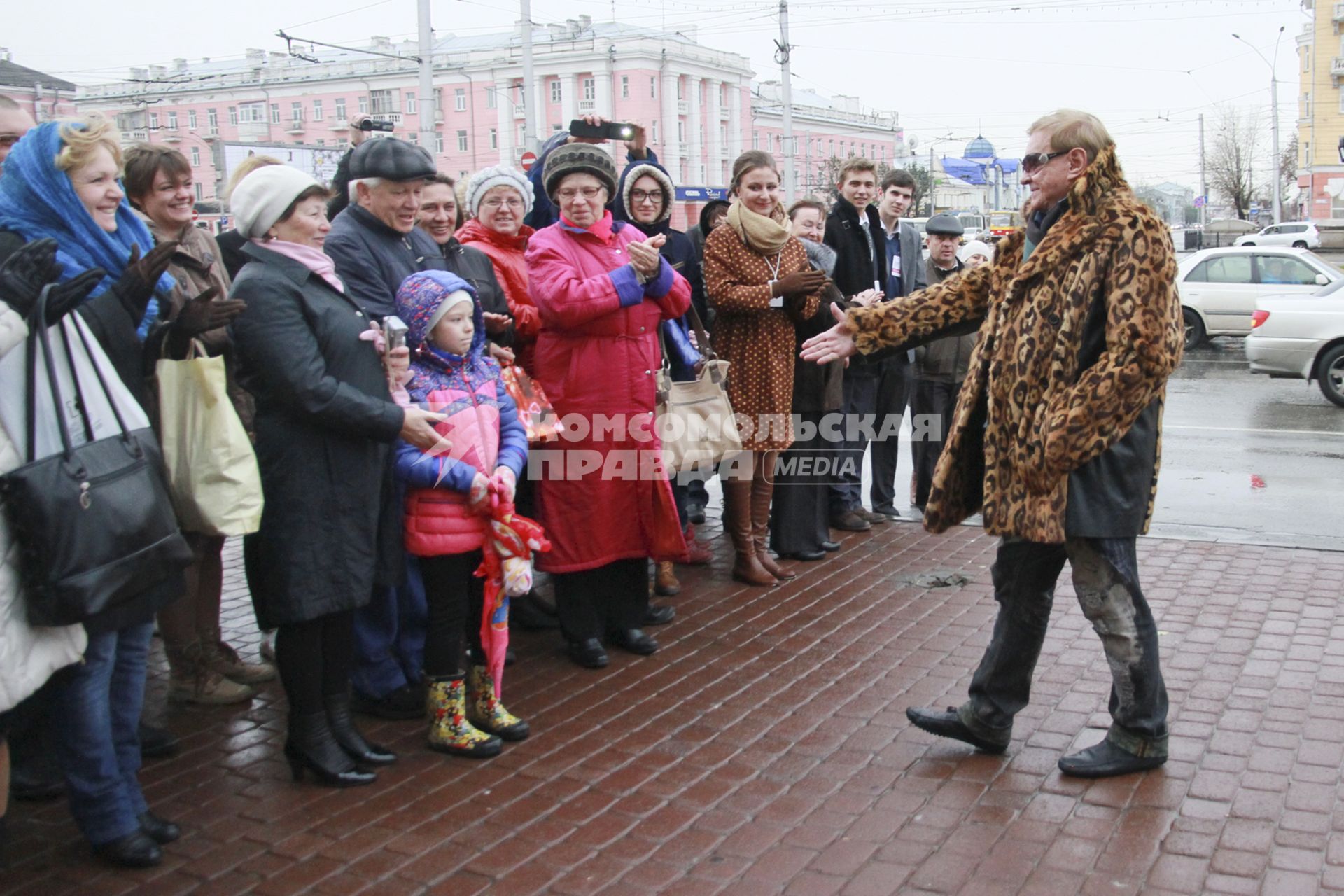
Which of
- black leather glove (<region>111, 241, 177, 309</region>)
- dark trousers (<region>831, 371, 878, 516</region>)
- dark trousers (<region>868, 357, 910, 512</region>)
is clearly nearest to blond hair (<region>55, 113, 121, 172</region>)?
black leather glove (<region>111, 241, 177, 309</region>)

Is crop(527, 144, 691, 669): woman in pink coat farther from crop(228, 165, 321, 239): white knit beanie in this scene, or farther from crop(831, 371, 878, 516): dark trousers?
crop(831, 371, 878, 516): dark trousers

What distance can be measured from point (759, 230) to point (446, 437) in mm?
2583

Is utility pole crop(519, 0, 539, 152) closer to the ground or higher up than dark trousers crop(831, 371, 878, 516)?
higher up

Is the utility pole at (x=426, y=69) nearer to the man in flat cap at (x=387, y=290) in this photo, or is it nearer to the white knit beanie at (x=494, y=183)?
the white knit beanie at (x=494, y=183)

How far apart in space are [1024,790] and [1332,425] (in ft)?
32.3

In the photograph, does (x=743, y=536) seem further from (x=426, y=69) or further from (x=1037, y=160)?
(x=426, y=69)

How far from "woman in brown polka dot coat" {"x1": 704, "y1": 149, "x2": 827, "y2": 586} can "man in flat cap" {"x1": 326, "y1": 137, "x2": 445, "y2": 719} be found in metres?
1.96

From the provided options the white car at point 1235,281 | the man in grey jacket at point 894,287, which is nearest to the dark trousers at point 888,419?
the man in grey jacket at point 894,287

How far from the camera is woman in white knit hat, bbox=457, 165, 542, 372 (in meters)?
5.50

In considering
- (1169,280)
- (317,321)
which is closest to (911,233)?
(1169,280)

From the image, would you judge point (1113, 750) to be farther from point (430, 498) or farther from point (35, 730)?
point (35, 730)

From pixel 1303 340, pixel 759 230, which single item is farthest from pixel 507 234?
pixel 1303 340

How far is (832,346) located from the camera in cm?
453

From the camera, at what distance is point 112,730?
3.77 metres
